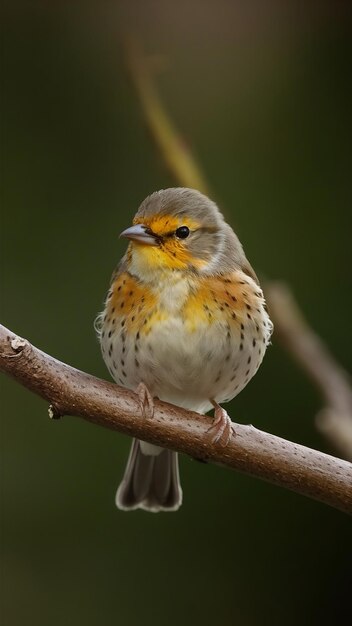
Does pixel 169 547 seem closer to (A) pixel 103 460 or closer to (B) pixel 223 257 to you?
(A) pixel 103 460

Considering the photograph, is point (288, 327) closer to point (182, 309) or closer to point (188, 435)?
point (182, 309)

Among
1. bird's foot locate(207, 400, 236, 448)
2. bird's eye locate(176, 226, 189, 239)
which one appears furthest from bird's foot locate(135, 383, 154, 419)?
bird's eye locate(176, 226, 189, 239)

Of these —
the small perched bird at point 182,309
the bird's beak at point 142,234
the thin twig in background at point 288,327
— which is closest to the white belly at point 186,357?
the small perched bird at point 182,309

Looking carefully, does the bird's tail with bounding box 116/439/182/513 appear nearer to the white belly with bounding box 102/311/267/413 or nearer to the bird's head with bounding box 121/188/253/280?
the white belly with bounding box 102/311/267/413

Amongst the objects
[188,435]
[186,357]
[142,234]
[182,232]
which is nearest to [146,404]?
[188,435]

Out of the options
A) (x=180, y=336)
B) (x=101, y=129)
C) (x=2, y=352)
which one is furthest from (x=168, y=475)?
(x=101, y=129)

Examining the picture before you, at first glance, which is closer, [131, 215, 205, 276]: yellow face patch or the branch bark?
the branch bark

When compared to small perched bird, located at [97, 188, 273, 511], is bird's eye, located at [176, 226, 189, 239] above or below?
above
